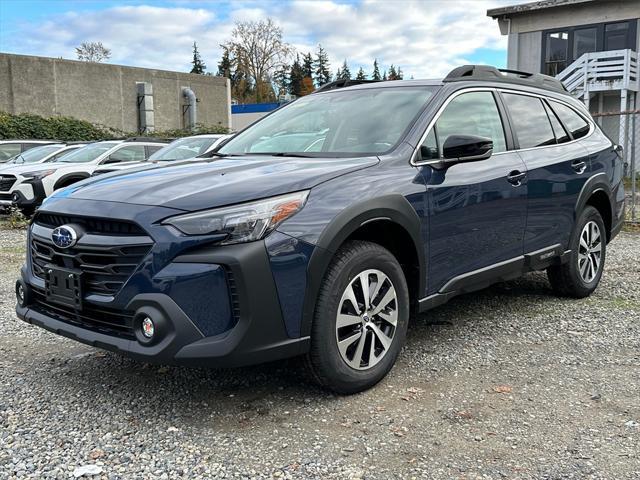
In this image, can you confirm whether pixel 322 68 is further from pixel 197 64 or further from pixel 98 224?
pixel 98 224

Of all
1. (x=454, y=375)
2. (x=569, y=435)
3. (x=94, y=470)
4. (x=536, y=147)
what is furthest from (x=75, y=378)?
(x=536, y=147)

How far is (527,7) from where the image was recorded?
21984mm

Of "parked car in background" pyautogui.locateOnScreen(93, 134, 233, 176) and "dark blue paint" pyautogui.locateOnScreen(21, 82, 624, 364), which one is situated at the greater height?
"parked car in background" pyautogui.locateOnScreen(93, 134, 233, 176)

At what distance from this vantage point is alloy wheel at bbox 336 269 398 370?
132 inches

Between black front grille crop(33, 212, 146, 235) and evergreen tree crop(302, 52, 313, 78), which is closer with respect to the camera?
black front grille crop(33, 212, 146, 235)

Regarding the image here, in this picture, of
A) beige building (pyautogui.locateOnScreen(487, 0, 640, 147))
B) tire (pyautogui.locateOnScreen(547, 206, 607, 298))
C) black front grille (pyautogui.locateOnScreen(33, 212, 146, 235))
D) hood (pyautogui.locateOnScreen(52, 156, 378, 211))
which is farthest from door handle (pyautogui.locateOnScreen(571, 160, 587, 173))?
beige building (pyautogui.locateOnScreen(487, 0, 640, 147))

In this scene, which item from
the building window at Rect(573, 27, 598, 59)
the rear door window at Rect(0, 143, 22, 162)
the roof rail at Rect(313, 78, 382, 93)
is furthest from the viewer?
the building window at Rect(573, 27, 598, 59)

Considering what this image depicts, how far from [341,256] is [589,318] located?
8.93ft

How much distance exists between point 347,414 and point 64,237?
1700 millimetres

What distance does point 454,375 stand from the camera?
12.5 ft

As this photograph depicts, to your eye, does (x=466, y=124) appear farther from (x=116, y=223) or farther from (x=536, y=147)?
(x=116, y=223)

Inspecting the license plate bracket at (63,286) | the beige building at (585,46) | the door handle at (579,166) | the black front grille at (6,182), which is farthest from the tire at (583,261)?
the beige building at (585,46)

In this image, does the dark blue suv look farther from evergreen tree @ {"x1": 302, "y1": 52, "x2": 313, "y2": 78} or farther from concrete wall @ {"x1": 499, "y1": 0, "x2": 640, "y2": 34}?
evergreen tree @ {"x1": 302, "y1": 52, "x2": 313, "y2": 78}

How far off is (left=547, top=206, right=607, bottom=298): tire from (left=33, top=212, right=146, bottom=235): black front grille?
3723 mm
